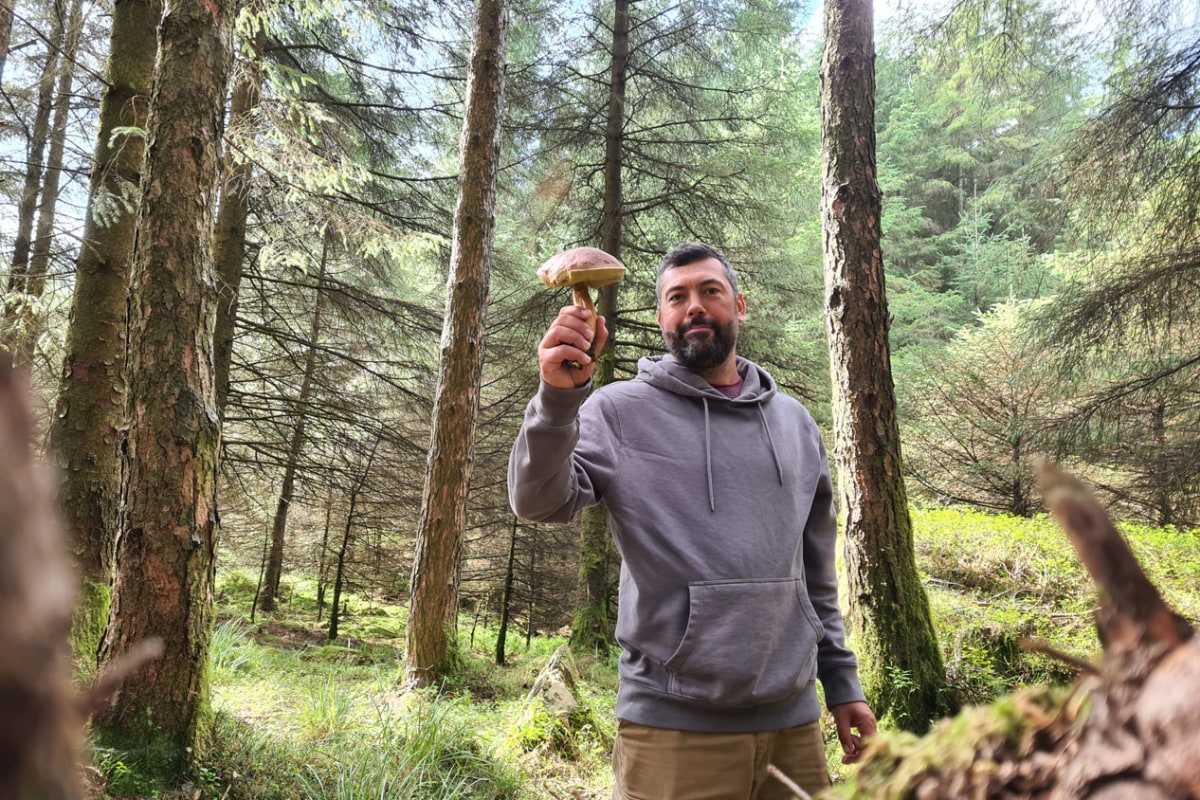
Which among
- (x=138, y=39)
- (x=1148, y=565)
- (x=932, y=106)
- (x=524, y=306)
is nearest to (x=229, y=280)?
(x=138, y=39)

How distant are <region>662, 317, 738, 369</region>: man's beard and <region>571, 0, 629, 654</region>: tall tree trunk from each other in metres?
6.88

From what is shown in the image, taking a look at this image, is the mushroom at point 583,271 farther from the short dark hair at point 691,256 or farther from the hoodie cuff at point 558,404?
the short dark hair at point 691,256

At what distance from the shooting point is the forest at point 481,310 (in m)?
3.45

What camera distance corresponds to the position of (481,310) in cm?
625

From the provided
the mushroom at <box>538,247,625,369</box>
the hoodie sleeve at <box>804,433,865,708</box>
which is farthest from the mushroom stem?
the hoodie sleeve at <box>804,433,865,708</box>

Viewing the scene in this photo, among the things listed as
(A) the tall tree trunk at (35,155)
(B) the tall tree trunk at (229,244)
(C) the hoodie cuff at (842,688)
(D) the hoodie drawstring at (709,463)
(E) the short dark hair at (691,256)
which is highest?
(A) the tall tree trunk at (35,155)

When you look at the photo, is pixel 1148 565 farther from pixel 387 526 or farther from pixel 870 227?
pixel 387 526

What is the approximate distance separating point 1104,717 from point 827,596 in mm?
2280

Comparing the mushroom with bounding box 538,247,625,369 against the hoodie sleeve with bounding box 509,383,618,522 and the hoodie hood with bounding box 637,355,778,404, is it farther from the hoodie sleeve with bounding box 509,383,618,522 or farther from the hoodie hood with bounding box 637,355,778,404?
the hoodie hood with bounding box 637,355,778,404

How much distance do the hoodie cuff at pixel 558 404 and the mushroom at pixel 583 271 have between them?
202 mm

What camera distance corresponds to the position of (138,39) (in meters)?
5.07

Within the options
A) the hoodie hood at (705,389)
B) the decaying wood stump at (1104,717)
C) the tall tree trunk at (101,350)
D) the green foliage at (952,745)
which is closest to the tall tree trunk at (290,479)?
the tall tree trunk at (101,350)

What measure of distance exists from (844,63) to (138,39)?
5646 millimetres

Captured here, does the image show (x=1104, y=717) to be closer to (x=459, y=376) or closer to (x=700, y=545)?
(x=700, y=545)
